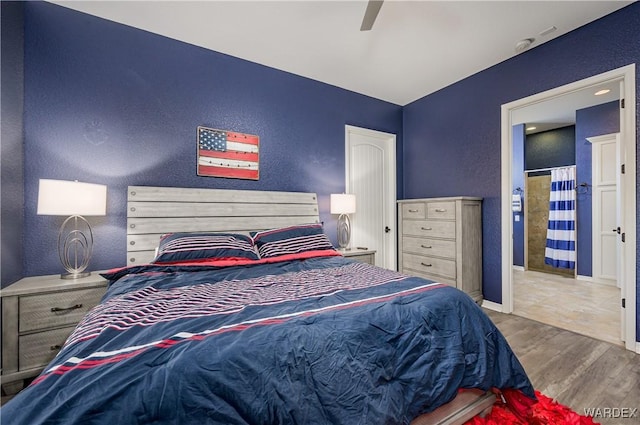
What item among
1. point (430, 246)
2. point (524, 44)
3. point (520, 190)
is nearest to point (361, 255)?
point (430, 246)

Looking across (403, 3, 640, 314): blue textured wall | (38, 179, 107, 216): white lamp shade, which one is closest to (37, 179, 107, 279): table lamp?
(38, 179, 107, 216): white lamp shade

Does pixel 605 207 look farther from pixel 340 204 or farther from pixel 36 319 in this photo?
pixel 36 319

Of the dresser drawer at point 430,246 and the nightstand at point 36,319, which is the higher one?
the dresser drawer at point 430,246

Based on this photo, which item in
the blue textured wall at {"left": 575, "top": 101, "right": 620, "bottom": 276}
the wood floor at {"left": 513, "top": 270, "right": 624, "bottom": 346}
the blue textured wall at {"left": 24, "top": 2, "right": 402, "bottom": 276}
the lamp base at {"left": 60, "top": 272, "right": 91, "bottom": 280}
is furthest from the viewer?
the blue textured wall at {"left": 575, "top": 101, "right": 620, "bottom": 276}

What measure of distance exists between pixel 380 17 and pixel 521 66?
1.74m

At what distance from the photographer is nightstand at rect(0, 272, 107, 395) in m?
1.68

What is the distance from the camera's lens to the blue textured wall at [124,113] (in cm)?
209

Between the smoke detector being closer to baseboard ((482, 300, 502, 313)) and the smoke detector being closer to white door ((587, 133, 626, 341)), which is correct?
white door ((587, 133, 626, 341))

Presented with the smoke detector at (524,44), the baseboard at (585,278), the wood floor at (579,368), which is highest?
the smoke detector at (524,44)

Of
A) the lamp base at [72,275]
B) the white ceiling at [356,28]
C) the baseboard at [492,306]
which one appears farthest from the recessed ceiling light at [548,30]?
the lamp base at [72,275]

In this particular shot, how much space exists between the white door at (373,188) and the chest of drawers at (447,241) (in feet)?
1.27

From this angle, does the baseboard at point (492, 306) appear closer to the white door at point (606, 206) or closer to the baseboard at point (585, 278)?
the white door at point (606, 206)

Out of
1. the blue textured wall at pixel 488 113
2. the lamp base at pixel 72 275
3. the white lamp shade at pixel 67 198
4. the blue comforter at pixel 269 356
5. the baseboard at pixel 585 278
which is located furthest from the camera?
the baseboard at pixel 585 278

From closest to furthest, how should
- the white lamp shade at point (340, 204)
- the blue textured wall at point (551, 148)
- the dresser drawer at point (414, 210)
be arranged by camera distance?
the white lamp shade at point (340, 204) → the dresser drawer at point (414, 210) → the blue textured wall at point (551, 148)
